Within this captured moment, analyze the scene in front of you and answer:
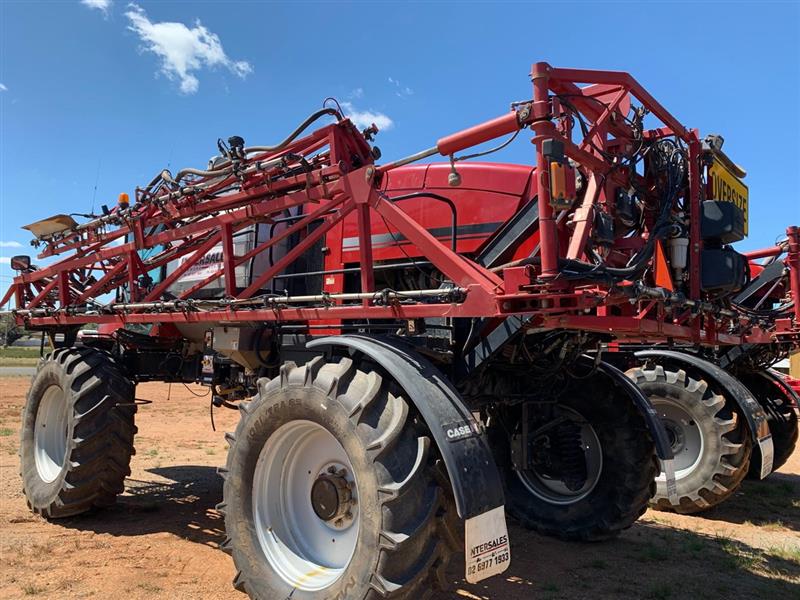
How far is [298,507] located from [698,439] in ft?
A: 15.7

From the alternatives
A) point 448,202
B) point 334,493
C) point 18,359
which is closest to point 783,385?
point 448,202

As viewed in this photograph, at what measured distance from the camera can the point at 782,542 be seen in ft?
18.8

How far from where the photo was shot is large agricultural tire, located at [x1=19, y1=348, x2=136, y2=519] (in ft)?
17.8

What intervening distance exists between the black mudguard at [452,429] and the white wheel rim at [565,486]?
7.81 ft

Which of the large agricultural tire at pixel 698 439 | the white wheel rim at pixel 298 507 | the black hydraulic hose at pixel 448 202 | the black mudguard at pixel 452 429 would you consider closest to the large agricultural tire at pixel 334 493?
the white wheel rim at pixel 298 507

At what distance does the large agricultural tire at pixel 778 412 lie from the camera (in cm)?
813

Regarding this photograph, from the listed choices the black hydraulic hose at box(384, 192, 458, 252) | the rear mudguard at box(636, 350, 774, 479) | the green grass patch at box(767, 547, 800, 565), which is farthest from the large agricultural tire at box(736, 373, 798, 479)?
the black hydraulic hose at box(384, 192, 458, 252)

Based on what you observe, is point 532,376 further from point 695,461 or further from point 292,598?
point 695,461

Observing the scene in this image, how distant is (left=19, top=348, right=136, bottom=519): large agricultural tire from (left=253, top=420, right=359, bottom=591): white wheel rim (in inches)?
91.4

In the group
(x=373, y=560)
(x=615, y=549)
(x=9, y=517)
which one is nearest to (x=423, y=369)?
(x=373, y=560)

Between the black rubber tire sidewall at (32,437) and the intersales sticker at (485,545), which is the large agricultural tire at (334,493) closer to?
the intersales sticker at (485,545)

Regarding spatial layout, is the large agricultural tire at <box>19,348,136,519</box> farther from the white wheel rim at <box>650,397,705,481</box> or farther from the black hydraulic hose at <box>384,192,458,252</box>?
the white wheel rim at <box>650,397,705,481</box>

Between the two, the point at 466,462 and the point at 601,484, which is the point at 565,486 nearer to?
the point at 601,484

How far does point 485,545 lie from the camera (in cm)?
300
